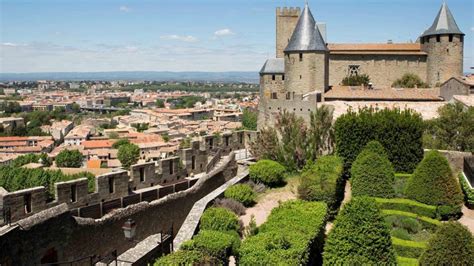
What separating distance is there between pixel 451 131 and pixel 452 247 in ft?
50.4

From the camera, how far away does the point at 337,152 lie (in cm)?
2092

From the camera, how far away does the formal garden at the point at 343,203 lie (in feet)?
35.7

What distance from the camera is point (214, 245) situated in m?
11.1

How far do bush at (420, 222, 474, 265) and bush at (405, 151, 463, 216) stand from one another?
6.30m

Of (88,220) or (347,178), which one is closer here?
(88,220)

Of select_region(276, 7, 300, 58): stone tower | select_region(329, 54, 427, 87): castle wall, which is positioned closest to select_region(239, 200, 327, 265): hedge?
select_region(276, 7, 300, 58): stone tower

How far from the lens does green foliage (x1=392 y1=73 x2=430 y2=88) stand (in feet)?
130

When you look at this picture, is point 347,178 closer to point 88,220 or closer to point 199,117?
point 88,220

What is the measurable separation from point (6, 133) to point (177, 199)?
370 feet

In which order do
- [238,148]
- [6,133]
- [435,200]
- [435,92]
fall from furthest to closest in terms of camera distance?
1. [6,133]
2. [435,92]
3. [238,148]
4. [435,200]

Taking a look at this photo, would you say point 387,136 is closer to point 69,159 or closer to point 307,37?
point 307,37

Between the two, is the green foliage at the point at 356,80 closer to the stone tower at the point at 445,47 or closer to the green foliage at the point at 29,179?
the stone tower at the point at 445,47

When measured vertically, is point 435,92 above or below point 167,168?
above

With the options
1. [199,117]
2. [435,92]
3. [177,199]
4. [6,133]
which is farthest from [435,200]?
[199,117]
